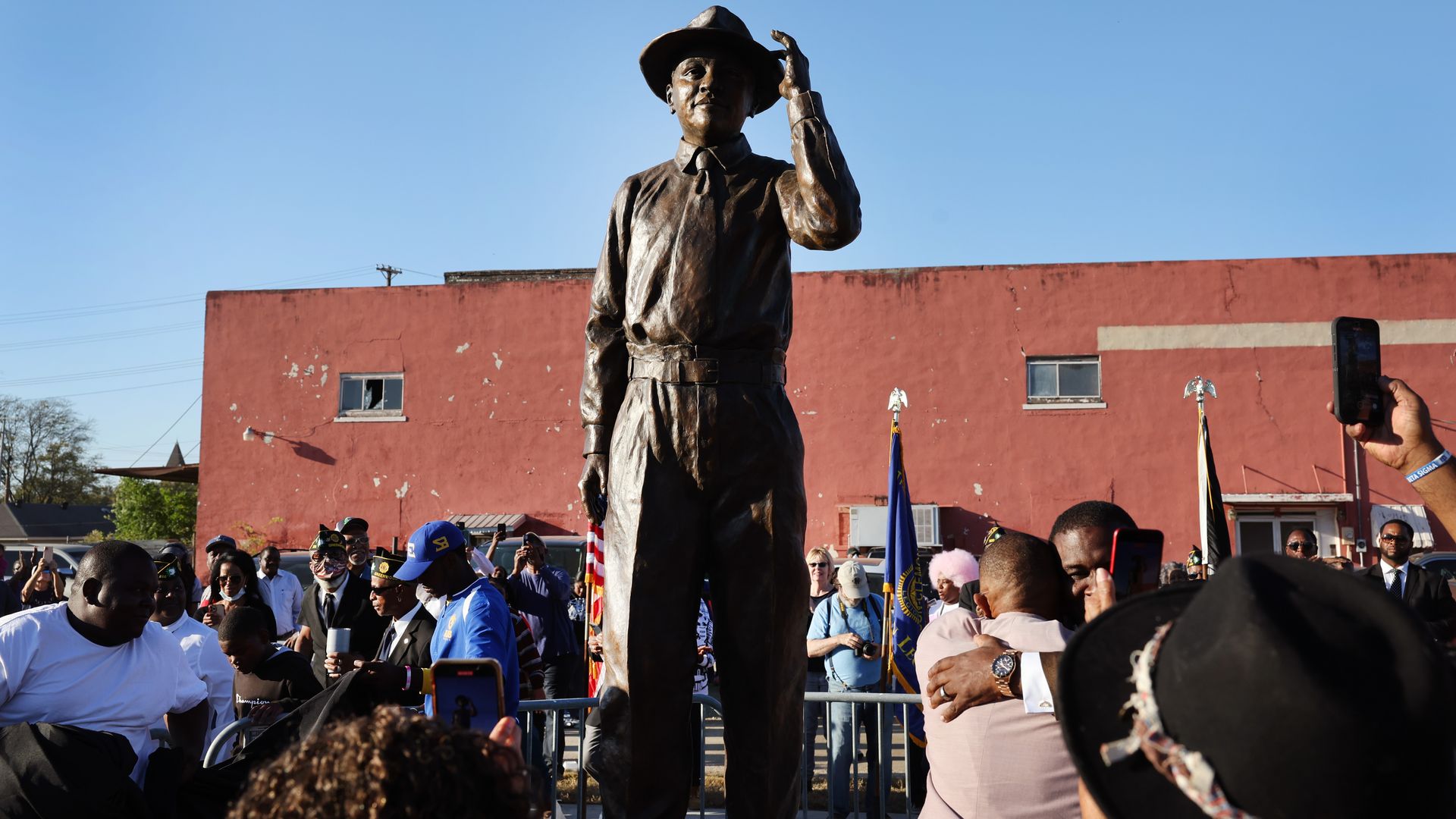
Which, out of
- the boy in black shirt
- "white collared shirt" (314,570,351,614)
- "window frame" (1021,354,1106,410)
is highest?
"window frame" (1021,354,1106,410)

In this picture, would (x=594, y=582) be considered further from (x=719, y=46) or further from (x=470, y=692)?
(x=470, y=692)

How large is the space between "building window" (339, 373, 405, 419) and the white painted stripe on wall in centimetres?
1362

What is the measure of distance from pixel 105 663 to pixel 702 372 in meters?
2.40

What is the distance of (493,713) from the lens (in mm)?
2695

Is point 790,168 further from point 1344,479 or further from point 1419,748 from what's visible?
point 1344,479

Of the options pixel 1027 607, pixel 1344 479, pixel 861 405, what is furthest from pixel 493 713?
pixel 1344 479

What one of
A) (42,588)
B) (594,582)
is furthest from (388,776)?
(42,588)

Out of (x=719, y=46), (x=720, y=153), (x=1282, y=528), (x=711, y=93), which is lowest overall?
(x=1282, y=528)

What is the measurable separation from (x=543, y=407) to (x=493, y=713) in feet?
69.3

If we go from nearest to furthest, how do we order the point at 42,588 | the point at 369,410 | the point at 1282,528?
the point at 42,588
the point at 1282,528
the point at 369,410

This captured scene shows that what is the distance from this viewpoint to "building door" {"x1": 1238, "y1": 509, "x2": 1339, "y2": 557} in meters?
20.9

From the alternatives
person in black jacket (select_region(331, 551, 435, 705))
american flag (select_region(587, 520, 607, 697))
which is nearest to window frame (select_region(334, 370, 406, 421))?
american flag (select_region(587, 520, 607, 697))

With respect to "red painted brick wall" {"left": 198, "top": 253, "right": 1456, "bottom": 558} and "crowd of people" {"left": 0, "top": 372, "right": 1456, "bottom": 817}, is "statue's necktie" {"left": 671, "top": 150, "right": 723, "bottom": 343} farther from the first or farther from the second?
"red painted brick wall" {"left": 198, "top": 253, "right": 1456, "bottom": 558}

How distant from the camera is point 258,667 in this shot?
627 centimetres
